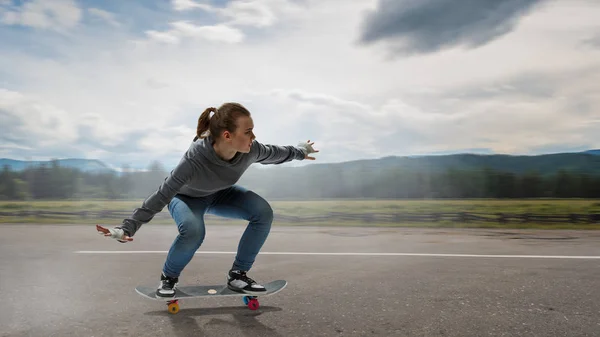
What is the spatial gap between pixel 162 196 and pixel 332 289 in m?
1.84

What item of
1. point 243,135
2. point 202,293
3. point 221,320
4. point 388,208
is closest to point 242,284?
point 202,293

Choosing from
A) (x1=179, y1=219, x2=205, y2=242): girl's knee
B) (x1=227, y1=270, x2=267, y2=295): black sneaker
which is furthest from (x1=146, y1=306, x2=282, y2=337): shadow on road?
(x1=179, y1=219, x2=205, y2=242): girl's knee

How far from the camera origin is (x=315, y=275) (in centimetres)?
540

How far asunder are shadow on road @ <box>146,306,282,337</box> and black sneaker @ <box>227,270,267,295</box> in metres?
0.13

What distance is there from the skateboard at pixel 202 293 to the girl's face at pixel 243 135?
1165mm

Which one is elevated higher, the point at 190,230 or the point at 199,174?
the point at 199,174

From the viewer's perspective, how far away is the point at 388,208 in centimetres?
1359

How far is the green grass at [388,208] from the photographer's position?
1231cm

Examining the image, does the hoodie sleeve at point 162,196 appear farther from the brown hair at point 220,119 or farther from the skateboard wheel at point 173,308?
the skateboard wheel at point 173,308

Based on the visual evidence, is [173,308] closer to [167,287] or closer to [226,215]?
[167,287]

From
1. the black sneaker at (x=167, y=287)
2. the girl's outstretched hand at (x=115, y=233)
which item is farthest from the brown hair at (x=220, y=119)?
the black sneaker at (x=167, y=287)

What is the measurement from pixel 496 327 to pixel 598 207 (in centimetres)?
1072

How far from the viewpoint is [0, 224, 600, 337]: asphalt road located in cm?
348

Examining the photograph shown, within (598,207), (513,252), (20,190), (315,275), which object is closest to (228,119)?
(315,275)
